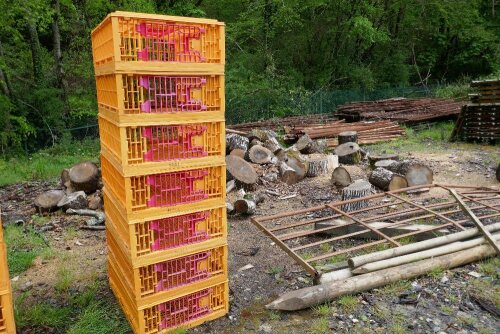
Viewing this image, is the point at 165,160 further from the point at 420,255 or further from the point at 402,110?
the point at 402,110

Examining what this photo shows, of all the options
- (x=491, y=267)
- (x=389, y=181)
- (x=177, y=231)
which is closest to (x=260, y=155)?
(x=389, y=181)

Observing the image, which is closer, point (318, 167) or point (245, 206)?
point (245, 206)

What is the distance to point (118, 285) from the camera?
14.0 feet

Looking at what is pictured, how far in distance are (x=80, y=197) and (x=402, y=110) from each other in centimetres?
1364

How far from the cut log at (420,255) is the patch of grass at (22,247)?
4289mm

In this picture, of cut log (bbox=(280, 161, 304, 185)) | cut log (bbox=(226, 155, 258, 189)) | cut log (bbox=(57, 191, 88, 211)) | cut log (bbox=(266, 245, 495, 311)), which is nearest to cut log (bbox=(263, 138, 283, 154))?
cut log (bbox=(280, 161, 304, 185))

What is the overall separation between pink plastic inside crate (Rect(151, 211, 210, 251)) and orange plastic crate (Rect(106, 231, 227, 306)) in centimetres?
13

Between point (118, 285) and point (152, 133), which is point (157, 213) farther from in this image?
point (118, 285)

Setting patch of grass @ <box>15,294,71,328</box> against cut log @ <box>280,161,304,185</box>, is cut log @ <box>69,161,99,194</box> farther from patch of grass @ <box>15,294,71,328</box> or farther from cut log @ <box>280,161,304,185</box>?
cut log @ <box>280,161,304,185</box>

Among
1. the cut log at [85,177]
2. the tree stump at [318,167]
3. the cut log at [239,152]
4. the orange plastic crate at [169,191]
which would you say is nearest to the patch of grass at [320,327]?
the orange plastic crate at [169,191]

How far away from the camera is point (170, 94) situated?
3367mm

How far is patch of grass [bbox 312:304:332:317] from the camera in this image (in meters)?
3.83

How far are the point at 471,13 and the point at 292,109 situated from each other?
47.5 ft

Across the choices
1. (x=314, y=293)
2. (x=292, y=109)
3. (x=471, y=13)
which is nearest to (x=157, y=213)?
(x=314, y=293)
